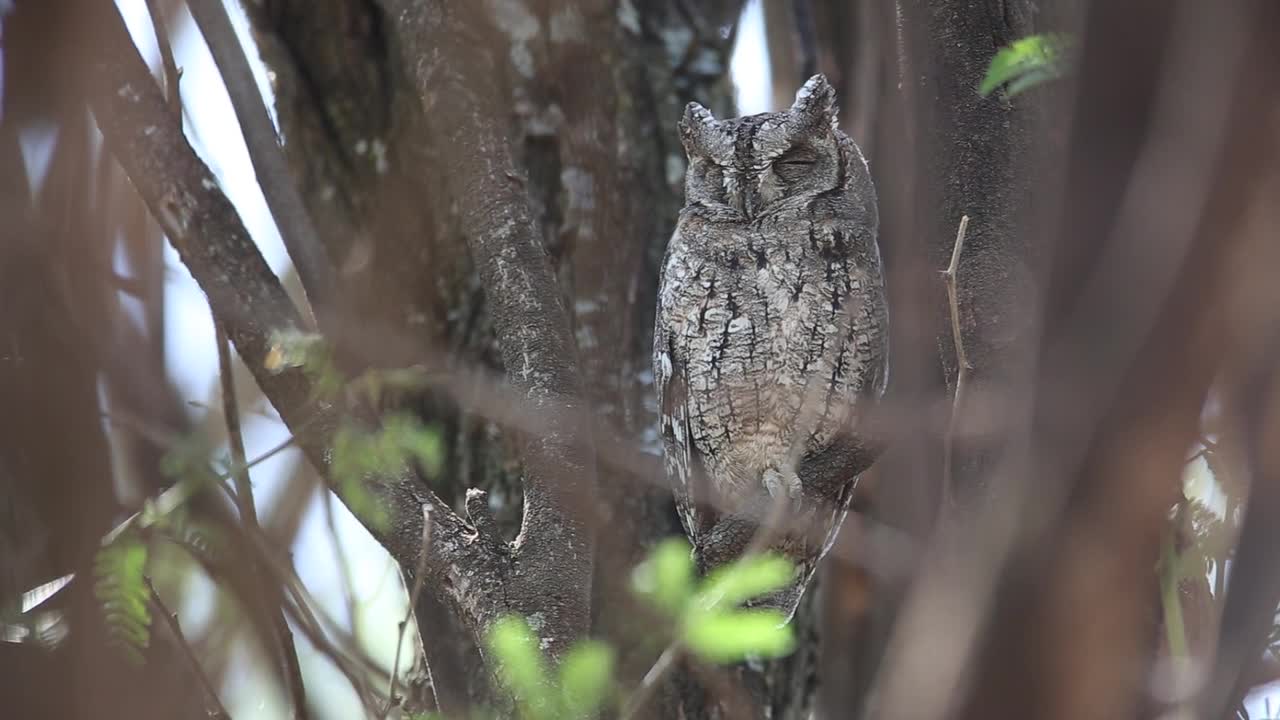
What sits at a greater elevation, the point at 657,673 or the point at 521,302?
the point at 521,302

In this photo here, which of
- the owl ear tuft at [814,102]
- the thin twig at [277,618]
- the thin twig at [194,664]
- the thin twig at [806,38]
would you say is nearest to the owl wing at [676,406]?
the owl ear tuft at [814,102]

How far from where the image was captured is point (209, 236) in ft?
7.17

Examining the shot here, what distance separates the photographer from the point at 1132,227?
0.76 m

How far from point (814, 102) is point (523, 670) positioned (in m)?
1.84

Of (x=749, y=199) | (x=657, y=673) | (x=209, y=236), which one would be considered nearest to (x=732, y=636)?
(x=657, y=673)

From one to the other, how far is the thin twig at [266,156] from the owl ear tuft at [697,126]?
1.00m

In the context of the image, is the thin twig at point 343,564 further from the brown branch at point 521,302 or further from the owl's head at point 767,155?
the owl's head at point 767,155

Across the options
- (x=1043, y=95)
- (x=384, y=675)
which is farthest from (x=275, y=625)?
(x=1043, y=95)

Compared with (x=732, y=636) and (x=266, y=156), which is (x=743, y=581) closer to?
(x=732, y=636)

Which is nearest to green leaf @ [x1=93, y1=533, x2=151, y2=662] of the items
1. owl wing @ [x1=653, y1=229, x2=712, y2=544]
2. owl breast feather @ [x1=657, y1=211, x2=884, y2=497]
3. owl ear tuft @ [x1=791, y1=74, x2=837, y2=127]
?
owl wing @ [x1=653, y1=229, x2=712, y2=544]

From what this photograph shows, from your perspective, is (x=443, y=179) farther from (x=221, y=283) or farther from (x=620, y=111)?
(x=221, y=283)

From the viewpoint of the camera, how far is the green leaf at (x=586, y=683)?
157 cm

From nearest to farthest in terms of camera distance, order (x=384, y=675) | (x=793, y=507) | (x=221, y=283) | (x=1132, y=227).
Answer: (x=1132, y=227) < (x=221, y=283) < (x=384, y=675) < (x=793, y=507)

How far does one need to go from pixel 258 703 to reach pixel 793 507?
123 cm
